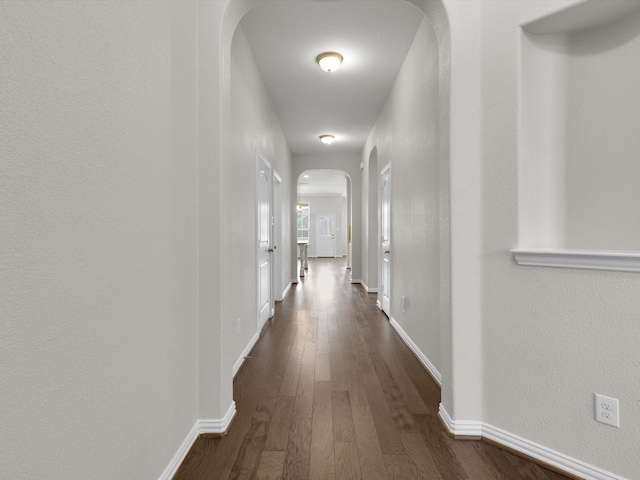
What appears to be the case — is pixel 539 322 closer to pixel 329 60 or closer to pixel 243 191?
pixel 243 191

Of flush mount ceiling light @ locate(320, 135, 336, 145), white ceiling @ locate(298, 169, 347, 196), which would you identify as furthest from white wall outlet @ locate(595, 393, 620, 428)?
white ceiling @ locate(298, 169, 347, 196)

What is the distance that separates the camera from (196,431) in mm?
1911

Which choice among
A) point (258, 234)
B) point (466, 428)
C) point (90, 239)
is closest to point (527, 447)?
point (466, 428)

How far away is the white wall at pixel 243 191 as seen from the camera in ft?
8.52

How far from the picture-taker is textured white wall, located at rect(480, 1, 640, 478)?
150 centimetres

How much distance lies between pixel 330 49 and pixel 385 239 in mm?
2501

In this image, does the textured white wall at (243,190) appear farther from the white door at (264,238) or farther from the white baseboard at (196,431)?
the white baseboard at (196,431)

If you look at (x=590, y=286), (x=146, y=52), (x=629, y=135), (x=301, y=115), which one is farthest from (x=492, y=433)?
(x=301, y=115)

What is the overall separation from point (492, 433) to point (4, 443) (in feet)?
6.72

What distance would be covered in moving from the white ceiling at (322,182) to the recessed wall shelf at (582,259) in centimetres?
720

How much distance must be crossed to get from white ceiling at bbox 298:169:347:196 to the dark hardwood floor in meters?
6.28

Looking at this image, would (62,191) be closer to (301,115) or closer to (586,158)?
(586,158)

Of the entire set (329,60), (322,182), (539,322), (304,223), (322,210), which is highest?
(322,182)

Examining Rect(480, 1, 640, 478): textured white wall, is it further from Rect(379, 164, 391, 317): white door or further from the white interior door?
the white interior door
